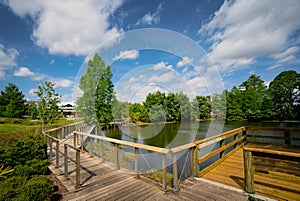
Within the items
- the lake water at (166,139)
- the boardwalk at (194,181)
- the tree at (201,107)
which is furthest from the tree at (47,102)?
the tree at (201,107)

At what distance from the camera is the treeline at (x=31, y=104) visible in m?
11.0

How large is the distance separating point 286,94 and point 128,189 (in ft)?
139

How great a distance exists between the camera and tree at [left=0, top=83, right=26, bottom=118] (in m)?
30.1

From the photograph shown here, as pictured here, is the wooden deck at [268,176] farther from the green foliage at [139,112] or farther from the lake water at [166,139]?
the green foliage at [139,112]

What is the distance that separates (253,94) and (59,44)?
3835 centimetres

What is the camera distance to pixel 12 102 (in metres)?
30.9

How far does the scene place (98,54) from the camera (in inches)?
733

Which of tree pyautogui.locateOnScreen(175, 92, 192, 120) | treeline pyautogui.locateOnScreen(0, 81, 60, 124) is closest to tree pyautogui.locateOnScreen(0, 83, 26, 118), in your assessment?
treeline pyautogui.locateOnScreen(0, 81, 60, 124)

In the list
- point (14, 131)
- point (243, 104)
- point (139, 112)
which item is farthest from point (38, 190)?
point (243, 104)

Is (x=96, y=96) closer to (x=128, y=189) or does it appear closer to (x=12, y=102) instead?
(x=128, y=189)

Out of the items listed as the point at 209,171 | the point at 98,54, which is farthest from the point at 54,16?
the point at 98,54

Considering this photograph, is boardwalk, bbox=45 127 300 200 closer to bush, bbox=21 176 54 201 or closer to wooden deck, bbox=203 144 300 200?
wooden deck, bbox=203 144 300 200

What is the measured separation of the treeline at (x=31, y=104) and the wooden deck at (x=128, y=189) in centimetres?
854

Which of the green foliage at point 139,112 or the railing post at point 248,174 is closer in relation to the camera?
the railing post at point 248,174
